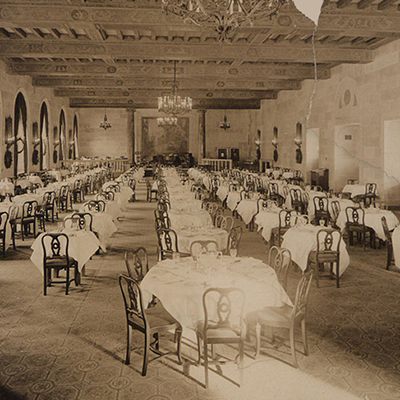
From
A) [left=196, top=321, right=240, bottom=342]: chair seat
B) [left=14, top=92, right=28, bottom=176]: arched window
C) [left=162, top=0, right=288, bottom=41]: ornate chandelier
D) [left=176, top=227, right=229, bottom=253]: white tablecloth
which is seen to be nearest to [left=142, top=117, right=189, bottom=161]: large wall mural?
[left=14, top=92, right=28, bottom=176]: arched window

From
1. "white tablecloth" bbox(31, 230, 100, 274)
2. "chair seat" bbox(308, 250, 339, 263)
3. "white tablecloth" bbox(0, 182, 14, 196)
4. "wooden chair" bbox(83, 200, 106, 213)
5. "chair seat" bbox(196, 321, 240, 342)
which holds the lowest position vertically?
"chair seat" bbox(196, 321, 240, 342)

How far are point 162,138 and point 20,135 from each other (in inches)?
586

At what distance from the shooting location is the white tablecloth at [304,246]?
6.78 metres

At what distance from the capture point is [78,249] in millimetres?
6590

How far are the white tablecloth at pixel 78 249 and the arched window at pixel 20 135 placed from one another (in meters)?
11.9

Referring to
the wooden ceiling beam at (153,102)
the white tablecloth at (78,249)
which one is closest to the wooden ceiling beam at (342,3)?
the white tablecloth at (78,249)

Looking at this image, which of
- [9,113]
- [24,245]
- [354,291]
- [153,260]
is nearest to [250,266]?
[354,291]

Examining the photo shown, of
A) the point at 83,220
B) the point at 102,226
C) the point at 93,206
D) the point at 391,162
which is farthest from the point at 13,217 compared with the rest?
the point at 391,162

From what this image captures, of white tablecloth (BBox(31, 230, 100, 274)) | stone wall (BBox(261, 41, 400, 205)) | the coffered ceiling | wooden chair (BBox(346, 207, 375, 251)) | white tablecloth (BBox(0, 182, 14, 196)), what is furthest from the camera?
white tablecloth (BBox(0, 182, 14, 196))

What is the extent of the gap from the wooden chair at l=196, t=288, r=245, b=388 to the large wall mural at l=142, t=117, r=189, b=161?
28.7 metres

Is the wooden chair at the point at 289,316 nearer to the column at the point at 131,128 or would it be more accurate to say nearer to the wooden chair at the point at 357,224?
the wooden chair at the point at 357,224

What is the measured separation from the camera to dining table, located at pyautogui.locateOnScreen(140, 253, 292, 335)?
4082 mm

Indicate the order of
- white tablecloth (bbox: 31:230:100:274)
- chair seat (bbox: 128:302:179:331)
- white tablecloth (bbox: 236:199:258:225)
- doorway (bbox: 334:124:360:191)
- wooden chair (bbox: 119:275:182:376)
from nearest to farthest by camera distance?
wooden chair (bbox: 119:275:182:376) → chair seat (bbox: 128:302:179:331) → white tablecloth (bbox: 31:230:100:274) → white tablecloth (bbox: 236:199:258:225) → doorway (bbox: 334:124:360:191)

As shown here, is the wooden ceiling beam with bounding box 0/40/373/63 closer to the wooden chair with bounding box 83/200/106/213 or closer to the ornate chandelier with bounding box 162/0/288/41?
the wooden chair with bounding box 83/200/106/213
